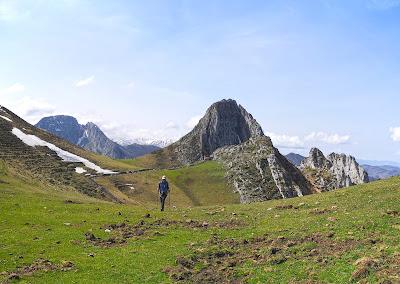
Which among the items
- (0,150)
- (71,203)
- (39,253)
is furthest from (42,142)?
(39,253)

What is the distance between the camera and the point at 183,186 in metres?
145

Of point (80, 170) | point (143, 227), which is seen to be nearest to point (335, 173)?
point (80, 170)

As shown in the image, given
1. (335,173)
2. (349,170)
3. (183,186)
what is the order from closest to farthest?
(183,186)
(335,173)
(349,170)

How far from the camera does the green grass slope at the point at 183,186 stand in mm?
126812

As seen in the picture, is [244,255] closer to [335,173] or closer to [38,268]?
[38,268]

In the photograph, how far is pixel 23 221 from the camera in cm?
4244

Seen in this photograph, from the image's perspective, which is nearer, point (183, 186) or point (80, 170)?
point (80, 170)

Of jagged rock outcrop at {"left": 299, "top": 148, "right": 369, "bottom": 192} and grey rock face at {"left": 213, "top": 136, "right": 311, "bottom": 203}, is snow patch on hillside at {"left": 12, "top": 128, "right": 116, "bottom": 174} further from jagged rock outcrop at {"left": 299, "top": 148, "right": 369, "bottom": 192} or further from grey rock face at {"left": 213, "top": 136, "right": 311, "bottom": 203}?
jagged rock outcrop at {"left": 299, "top": 148, "right": 369, "bottom": 192}

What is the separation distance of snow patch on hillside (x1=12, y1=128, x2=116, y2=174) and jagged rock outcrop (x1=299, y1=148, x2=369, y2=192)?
3035 inches

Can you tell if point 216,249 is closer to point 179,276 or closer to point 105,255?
point 179,276

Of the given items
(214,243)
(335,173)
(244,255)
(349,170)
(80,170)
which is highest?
(349,170)

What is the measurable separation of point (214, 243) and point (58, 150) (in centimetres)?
11826

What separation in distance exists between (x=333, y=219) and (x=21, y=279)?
2371 cm

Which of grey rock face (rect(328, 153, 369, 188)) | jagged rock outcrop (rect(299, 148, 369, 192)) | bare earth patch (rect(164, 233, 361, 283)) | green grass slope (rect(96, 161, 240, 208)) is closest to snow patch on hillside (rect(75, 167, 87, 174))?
green grass slope (rect(96, 161, 240, 208))
